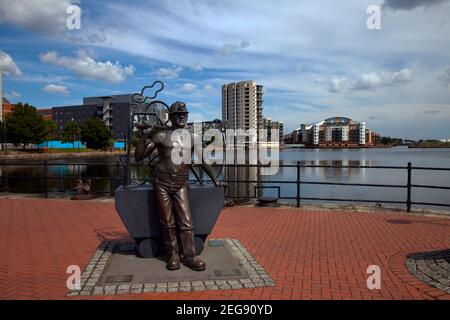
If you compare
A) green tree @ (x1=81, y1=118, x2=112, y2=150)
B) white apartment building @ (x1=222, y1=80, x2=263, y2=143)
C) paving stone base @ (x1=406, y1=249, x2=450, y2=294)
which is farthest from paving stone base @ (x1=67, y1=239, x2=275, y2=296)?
white apartment building @ (x1=222, y1=80, x2=263, y2=143)

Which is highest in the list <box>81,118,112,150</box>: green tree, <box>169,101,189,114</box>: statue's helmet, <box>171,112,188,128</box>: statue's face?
<box>81,118,112,150</box>: green tree

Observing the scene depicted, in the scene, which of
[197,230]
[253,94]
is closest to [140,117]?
[197,230]

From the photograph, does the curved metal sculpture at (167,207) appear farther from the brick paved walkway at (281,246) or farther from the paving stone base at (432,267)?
the paving stone base at (432,267)

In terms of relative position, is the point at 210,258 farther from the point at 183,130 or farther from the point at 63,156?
the point at 63,156

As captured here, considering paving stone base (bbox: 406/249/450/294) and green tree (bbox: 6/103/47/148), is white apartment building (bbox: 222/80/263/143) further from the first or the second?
paving stone base (bbox: 406/249/450/294)

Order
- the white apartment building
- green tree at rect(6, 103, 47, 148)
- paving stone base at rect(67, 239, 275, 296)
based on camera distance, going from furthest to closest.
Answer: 1. the white apartment building
2. green tree at rect(6, 103, 47, 148)
3. paving stone base at rect(67, 239, 275, 296)

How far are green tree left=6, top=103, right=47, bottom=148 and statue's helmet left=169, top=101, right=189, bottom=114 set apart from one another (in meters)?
66.0

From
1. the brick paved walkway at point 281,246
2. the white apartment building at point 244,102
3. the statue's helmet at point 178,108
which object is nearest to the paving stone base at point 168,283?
the brick paved walkway at point 281,246

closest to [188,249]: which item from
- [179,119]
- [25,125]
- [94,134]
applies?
[179,119]

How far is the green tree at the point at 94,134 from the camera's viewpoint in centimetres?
8406

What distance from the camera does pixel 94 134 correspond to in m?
84.6

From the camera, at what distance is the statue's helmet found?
16.8 ft

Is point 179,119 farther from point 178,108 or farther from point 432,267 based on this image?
point 432,267

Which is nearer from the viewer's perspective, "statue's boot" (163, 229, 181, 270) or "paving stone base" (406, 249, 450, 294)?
"paving stone base" (406, 249, 450, 294)
